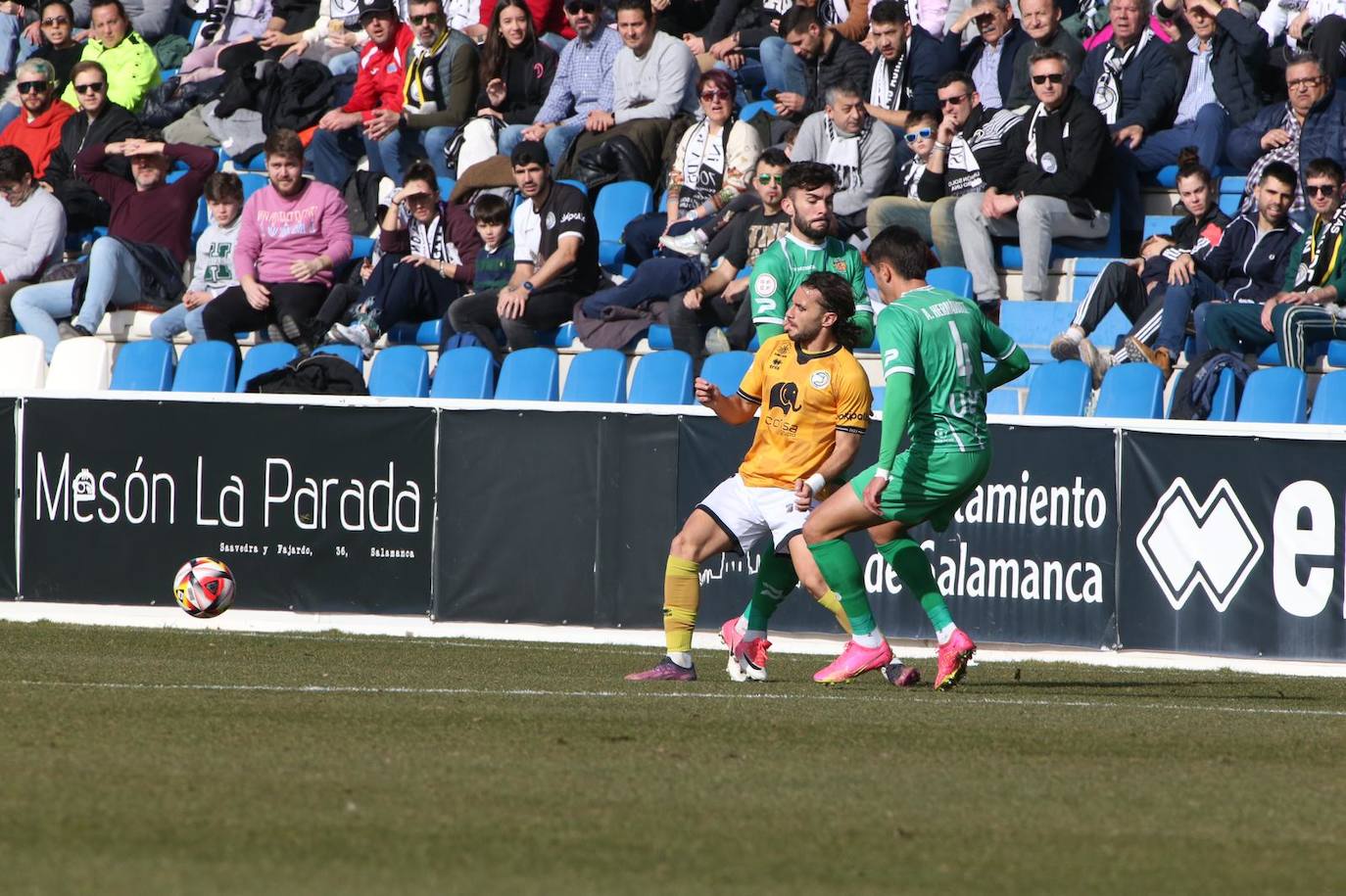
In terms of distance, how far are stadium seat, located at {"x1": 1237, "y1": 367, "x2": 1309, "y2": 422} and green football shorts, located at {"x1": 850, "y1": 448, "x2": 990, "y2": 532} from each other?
3935 mm

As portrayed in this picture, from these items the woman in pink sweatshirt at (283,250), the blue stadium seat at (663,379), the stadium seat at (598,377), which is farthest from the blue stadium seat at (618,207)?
the blue stadium seat at (663,379)

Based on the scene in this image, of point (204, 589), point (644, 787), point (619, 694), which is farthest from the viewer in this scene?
point (204, 589)

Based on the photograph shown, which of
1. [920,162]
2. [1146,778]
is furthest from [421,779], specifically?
[920,162]

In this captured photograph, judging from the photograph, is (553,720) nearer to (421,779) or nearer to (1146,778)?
(421,779)

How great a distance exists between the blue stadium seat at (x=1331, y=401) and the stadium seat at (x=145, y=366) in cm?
921

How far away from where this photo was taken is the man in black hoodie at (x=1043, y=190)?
14922 millimetres

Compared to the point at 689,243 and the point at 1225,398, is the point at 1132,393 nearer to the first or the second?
the point at 1225,398

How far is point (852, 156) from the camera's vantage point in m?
15.8

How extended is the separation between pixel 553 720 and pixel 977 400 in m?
2.96

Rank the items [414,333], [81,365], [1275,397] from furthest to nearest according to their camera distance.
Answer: [414,333], [81,365], [1275,397]

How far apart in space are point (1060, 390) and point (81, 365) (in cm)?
815

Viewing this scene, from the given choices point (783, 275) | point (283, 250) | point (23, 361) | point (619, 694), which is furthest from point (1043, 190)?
point (23, 361)

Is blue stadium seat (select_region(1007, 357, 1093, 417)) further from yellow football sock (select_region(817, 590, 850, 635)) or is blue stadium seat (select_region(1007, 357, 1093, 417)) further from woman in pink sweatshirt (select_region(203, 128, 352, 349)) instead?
woman in pink sweatshirt (select_region(203, 128, 352, 349))

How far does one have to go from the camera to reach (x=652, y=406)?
13234 millimetres
